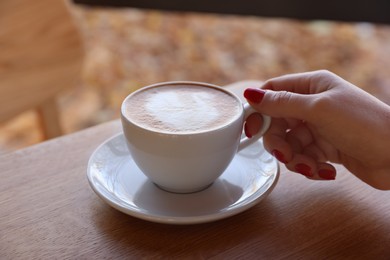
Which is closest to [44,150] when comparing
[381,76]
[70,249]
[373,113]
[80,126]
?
[70,249]

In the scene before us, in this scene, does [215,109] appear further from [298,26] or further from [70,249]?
[298,26]

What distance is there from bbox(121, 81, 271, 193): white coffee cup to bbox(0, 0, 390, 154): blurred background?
1302 millimetres

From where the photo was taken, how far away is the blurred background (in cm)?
209

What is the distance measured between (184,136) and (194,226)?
0.11 metres

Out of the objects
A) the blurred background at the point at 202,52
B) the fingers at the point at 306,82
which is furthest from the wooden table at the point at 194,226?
the blurred background at the point at 202,52

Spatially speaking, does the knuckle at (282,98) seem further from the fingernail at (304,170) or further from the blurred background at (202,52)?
the blurred background at (202,52)

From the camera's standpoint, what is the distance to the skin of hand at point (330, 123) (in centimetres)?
61

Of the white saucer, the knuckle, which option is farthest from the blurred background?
the knuckle

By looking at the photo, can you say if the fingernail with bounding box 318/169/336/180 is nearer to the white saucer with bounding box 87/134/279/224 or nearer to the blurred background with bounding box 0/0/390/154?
the white saucer with bounding box 87/134/279/224

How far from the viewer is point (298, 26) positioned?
8.09ft

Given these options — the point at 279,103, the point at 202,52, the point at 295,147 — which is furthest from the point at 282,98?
the point at 202,52

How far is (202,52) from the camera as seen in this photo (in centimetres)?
230

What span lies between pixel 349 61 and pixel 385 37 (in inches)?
12.3

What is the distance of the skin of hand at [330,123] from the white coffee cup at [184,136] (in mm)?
35
